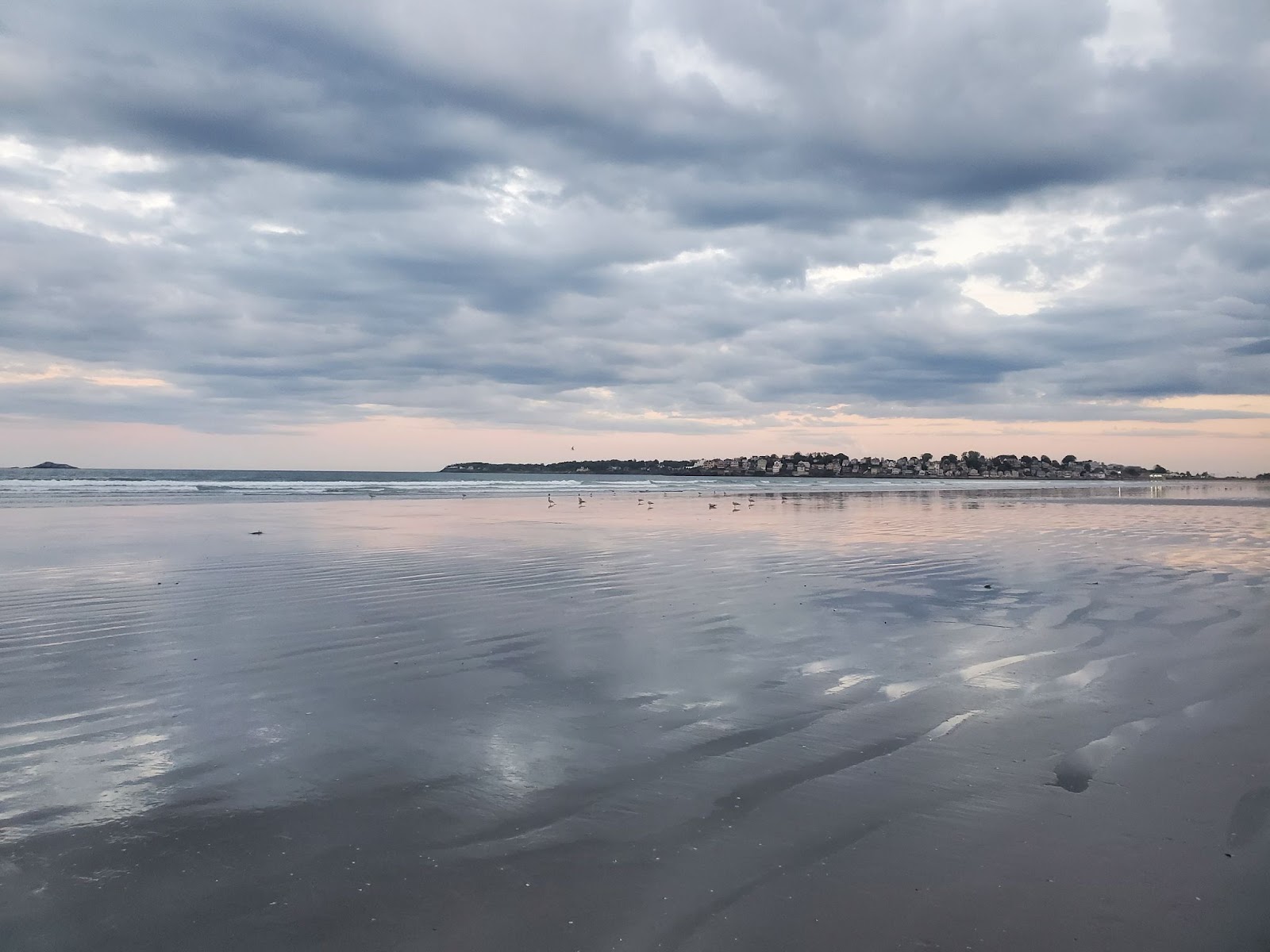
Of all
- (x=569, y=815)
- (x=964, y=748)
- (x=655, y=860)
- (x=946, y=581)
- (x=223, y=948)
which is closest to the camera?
(x=223, y=948)

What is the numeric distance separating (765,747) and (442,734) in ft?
8.15

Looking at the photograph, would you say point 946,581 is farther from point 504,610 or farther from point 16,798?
point 16,798

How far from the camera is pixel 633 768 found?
5598 mm

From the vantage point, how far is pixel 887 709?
6.94m

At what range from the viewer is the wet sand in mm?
3811

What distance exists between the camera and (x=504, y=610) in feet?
37.9

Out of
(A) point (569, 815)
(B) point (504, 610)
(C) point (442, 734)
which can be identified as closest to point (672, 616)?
(B) point (504, 610)

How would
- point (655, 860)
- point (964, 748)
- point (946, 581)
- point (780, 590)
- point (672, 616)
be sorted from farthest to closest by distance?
1. point (946, 581)
2. point (780, 590)
3. point (672, 616)
4. point (964, 748)
5. point (655, 860)

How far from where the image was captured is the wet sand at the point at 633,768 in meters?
3.81

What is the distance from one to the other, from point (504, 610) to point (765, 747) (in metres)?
6.23

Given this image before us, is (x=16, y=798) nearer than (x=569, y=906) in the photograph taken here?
No

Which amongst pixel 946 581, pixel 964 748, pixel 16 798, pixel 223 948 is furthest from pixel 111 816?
pixel 946 581

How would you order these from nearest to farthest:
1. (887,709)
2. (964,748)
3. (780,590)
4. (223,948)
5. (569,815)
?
(223,948) < (569,815) < (964,748) < (887,709) < (780,590)

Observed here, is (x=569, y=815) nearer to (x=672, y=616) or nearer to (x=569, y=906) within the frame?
(x=569, y=906)
